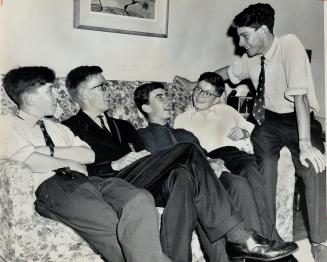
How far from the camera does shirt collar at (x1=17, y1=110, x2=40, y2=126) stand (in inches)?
66.8

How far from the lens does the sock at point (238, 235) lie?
163 centimetres

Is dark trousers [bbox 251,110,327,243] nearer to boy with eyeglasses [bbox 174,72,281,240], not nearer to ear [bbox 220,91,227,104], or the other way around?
boy with eyeglasses [bbox 174,72,281,240]

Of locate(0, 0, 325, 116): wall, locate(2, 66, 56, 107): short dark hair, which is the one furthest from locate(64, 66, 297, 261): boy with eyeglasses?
locate(0, 0, 325, 116): wall

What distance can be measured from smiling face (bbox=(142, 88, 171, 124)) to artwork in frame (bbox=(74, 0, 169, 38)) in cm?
45

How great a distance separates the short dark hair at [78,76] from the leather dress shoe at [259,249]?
3.35 feet

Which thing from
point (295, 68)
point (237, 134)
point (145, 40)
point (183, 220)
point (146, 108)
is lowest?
point (183, 220)

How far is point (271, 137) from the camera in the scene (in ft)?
7.48

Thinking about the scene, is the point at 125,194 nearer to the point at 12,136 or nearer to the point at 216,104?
the point at 12,136

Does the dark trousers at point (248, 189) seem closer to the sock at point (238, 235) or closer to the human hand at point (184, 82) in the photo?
the sock at point (238, 235)

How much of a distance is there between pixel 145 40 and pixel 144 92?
0.43 metres

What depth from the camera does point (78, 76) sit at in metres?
2.00

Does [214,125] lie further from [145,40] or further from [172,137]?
[145,40]

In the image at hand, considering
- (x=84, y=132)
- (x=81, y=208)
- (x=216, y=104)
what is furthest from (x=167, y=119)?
(x=81, y=208)

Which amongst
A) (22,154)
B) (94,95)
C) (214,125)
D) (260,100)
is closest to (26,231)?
(22,154)
